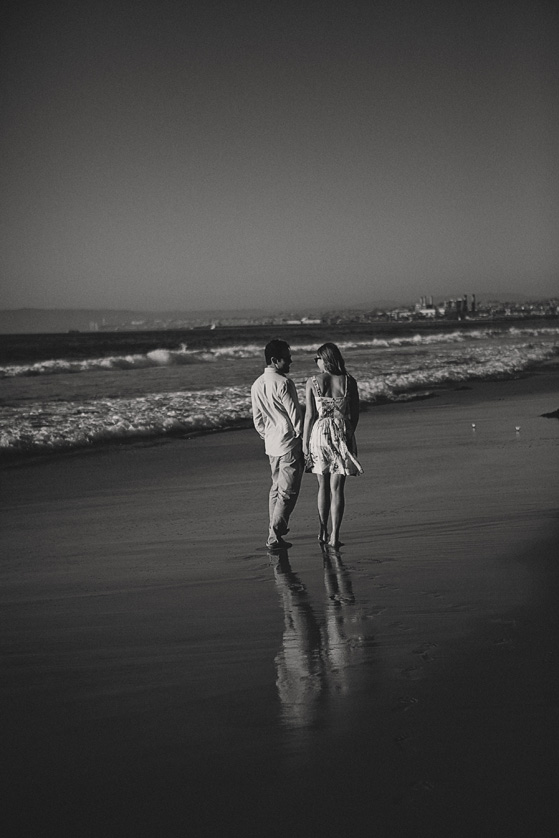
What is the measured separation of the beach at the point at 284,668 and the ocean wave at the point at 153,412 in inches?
224

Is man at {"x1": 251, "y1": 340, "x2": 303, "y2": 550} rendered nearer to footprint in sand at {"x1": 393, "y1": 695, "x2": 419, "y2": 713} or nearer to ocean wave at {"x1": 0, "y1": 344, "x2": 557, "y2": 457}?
footprint in sand at {"x1": 393, "y1": 695, "x2": 419, "y2": 713}

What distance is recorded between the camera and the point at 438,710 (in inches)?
132

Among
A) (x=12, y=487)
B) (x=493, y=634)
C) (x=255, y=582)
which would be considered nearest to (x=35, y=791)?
(x=493, y=634)

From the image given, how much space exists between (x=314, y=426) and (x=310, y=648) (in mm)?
2917

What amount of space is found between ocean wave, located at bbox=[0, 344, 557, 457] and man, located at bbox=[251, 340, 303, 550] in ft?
23.1

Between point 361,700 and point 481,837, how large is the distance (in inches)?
38.7

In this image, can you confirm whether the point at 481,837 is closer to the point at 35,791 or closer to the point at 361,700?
the point at 361,700

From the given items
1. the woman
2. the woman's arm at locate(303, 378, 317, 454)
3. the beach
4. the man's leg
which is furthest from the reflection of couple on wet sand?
the woman's arm at locate(303, 378, 317, 454)

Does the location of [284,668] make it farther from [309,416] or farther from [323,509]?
[309,416]

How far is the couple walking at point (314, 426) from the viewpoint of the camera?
6.84 meters

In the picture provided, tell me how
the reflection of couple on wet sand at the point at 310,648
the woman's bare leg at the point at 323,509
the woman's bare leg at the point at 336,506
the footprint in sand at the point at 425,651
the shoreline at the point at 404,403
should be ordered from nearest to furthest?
the reflection of couple on wet sand at the point at 310,648
the footprint in sand at the point at 425,651
the woman's bare leg at the point at 336,506
the woman's bare leg at the point at 323,509
the shoreline at the point at 404,403

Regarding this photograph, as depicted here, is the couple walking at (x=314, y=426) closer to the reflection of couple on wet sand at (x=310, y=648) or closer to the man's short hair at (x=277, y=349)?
the man's short hair at (x=277, y=349)

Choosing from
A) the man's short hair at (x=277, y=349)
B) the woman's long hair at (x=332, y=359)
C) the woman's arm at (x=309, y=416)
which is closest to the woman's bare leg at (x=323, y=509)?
the woman's arm at (x=309, y=416)

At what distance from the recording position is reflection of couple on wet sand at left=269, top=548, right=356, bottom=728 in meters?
3.55
